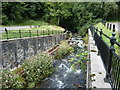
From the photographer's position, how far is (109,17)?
29.3 meters

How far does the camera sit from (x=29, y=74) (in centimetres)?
580

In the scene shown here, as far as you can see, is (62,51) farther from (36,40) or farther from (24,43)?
(24,43)

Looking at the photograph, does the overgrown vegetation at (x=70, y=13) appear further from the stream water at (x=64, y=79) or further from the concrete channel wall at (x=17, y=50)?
the stream water at (x=64, y=79)

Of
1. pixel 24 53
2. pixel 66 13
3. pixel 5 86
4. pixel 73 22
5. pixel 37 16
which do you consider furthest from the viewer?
pixel 37 16

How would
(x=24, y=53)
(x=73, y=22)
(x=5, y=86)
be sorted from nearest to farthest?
(x=5, y=86)
(x=24, y=53)
(x=73, y=22)

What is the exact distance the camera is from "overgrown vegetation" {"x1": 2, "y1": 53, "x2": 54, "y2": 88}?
486 centimetres

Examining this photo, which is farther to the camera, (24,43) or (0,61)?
(24,43)

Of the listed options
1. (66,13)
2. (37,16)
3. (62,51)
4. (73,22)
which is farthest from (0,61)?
(37,16)

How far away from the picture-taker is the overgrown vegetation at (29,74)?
15.9 feet

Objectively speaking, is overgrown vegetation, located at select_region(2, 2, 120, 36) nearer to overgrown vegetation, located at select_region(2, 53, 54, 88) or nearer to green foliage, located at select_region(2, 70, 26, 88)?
overgrown vegetation, located at select_region(2, 53, 54, 88)

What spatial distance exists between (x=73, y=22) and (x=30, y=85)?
83.7 feet

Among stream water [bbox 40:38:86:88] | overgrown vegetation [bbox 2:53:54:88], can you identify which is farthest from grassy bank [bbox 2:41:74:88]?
stream water [bbox 40:38:86:88]

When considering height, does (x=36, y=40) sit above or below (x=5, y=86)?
above

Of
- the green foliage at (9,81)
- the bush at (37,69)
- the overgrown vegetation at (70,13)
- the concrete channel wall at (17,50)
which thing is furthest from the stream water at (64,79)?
the overgrown vegetation at (70,13)
